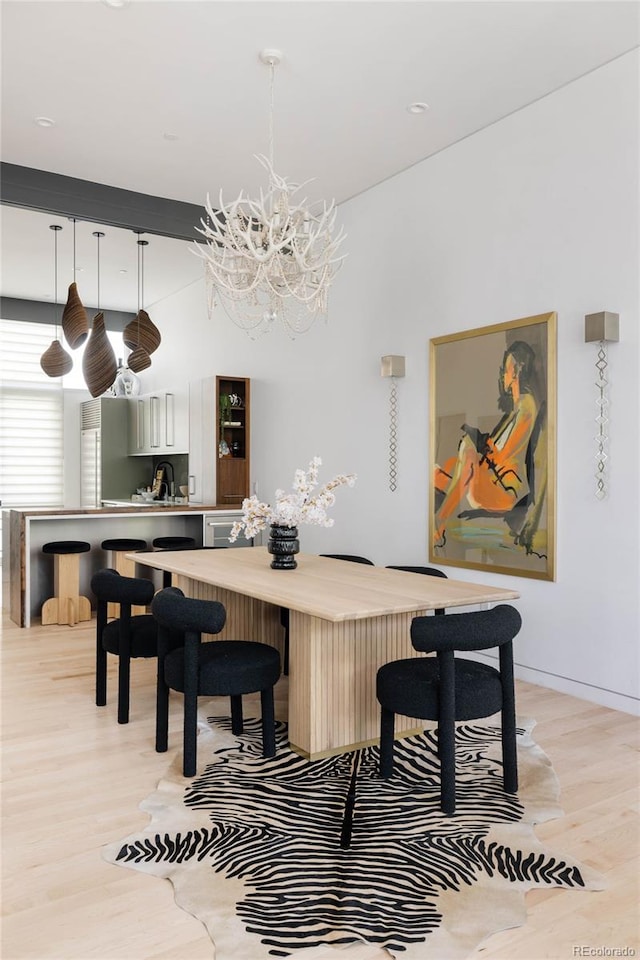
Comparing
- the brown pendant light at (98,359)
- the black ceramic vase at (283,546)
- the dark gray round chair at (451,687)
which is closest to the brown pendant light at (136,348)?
the brown pendant light at (98,359)

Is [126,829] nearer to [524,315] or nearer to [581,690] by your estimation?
[581,690]

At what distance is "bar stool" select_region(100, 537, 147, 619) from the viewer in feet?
20.1

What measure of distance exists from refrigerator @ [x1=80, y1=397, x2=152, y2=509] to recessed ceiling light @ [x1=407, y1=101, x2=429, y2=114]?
Answer: 5643 millimetres

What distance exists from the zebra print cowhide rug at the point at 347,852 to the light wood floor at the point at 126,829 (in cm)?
6

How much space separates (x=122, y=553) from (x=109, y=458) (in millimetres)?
3096

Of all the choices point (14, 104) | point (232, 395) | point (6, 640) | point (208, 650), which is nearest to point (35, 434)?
point (232, 395)

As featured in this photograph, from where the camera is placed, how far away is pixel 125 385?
8.98 metres


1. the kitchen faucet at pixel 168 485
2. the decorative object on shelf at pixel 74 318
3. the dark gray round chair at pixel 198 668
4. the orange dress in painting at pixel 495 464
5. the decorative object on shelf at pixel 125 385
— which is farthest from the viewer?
the decorative object on shelf at pixel 125 385

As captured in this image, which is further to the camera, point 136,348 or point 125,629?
point 136,348

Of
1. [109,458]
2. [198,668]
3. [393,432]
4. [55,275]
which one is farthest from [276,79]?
[109,458]

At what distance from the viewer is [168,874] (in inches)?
88.6

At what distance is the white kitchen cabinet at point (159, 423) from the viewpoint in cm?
794

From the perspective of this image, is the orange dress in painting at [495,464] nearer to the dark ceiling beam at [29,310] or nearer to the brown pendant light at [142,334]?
the brown pendant light at [142,334]

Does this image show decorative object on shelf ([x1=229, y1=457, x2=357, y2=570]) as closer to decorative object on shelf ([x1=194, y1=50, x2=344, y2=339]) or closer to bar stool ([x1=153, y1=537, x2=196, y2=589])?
decorative object on shelf ([x1=194, y1=50, x2=344, y2=339])
